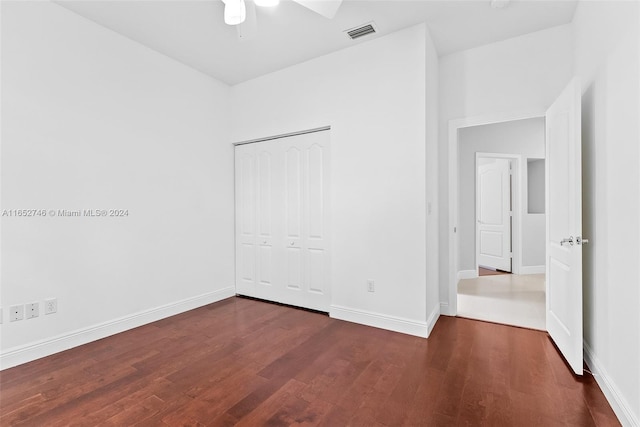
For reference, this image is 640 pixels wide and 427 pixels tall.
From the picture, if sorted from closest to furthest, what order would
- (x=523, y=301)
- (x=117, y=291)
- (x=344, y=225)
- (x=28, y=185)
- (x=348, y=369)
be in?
1. (x=348, y=369)
2. (x=28, y=185)
3. (x=117, y=291)
4. (x=344, y=225)
5. (x=523, y=301)

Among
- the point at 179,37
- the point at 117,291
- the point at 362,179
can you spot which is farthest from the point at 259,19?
the point at 117,291

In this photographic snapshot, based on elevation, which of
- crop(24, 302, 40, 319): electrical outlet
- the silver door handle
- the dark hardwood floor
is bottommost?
the dark hardwood floor

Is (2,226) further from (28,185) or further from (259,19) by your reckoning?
(259,19)

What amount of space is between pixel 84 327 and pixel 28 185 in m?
1.31

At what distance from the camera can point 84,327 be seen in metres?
2.77

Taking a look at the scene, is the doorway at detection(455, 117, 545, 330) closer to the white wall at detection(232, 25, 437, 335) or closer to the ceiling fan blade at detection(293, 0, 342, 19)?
the white wall at detection(232, 25, 437, 335)

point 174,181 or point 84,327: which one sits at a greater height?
point 174,181

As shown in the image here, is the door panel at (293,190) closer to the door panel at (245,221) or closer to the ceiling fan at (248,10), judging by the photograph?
the door panel at (245,221)

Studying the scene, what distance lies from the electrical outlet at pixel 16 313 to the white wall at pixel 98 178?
5cm

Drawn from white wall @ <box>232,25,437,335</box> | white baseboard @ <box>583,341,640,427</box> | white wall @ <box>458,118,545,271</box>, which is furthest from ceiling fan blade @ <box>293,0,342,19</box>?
white wall @ <box>458,118,545,271</box>

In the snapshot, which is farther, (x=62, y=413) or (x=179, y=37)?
(x=179, y=37)

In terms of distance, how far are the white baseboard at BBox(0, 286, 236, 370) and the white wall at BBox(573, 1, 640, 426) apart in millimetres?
3782

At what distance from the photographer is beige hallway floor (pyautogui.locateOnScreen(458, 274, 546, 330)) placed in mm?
3299

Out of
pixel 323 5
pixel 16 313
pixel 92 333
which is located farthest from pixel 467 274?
pixel 16 313
